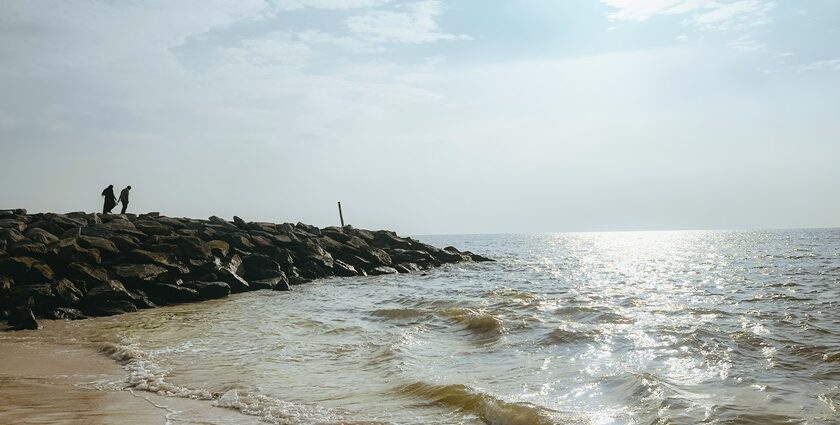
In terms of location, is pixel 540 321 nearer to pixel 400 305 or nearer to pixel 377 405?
pixel 400 305

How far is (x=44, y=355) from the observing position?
9.32 meters

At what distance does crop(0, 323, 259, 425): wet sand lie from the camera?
5879 millimetres

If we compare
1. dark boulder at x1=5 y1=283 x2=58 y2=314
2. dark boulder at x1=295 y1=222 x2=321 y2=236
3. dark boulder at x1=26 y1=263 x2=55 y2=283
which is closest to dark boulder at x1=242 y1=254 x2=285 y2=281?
dark boulder at x1=26 y1=263 x2=55 y2=283

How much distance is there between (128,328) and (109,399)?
234 inches

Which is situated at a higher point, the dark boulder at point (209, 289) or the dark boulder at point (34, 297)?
the dark boulder at point (34, 297)

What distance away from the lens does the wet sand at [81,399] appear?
5.88 meters

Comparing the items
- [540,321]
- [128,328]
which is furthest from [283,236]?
[540,321]

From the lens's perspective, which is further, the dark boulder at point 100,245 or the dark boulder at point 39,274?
the dark boulder at point 100,245

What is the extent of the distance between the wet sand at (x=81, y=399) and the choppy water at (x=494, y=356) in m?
0.32

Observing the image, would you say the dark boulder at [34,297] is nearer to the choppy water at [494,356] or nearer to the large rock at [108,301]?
the large rock at [108,301]

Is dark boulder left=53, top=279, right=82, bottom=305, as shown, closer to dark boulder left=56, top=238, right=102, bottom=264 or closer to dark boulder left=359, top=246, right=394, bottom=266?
dark boulder left=56, top=238, right=102, bottom=264

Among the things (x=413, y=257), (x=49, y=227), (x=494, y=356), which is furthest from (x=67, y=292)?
(x=413, y=257)

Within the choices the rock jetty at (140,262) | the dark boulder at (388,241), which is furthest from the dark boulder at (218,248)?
the dark boulder at (388,241)

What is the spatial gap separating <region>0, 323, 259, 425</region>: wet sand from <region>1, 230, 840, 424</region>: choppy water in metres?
0.32
